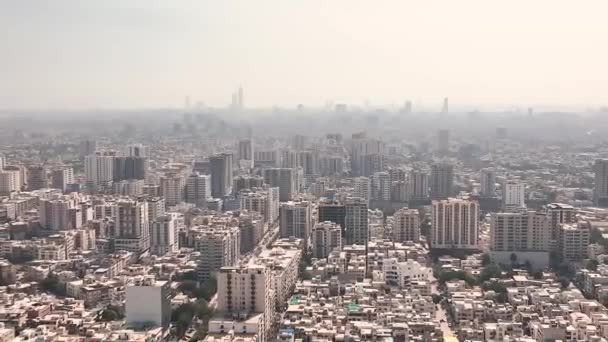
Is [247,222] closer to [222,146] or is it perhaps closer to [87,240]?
[87,240]

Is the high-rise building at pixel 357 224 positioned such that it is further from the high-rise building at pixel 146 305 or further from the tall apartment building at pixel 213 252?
the high-rise building at pixel 146 305

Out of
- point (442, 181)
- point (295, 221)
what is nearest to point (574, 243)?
point (295, 221)

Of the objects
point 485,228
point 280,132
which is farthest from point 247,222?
point 280,132

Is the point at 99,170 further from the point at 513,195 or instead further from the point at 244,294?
the point at 244,294

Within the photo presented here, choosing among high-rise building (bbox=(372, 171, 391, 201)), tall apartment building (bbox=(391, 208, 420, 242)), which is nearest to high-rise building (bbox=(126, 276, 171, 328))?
tall apartment building (bbox=(391, 208, 420, 242))

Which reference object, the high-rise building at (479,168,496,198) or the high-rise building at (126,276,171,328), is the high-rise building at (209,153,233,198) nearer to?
the high-rise building at (479,168,496,198)
